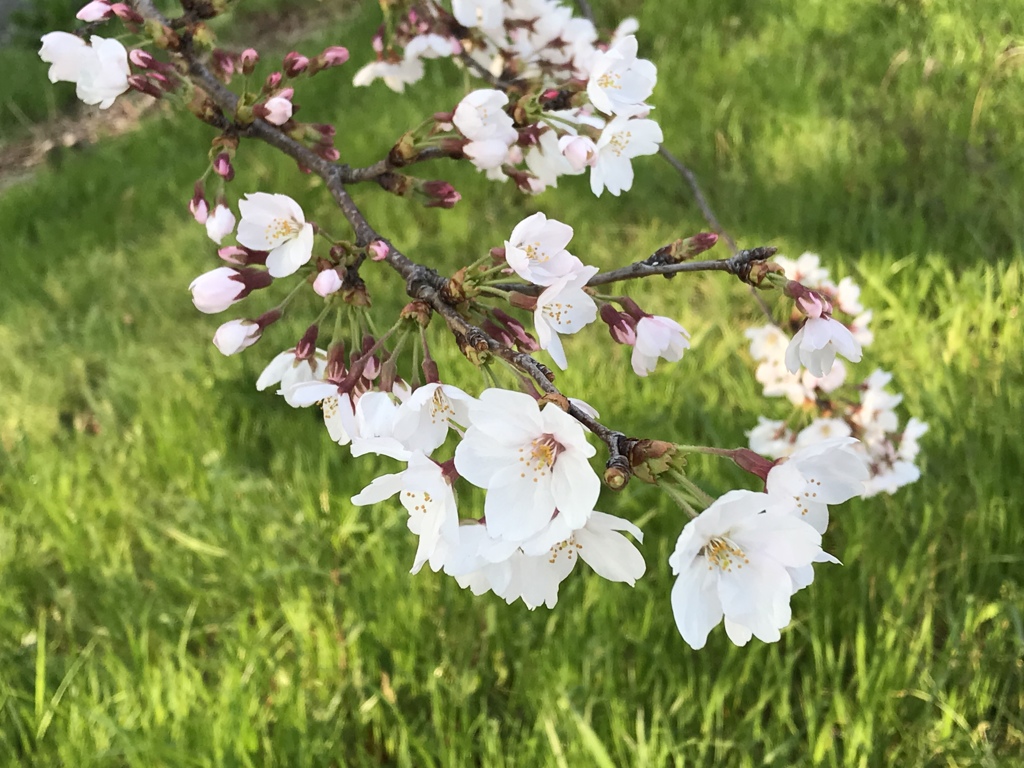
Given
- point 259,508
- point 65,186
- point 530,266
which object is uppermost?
point 530,266

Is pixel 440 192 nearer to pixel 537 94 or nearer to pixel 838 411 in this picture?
pixel 537 94

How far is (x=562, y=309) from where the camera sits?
0.81m

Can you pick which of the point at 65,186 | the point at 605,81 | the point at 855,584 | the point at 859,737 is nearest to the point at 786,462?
the point at 605,81

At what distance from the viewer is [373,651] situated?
156 cm

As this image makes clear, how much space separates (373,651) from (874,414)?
126 cm

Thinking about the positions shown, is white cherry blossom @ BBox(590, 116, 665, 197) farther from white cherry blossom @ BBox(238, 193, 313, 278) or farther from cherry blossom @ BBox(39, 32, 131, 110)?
cherry blossom @ BBox(39, 32, 131, 110)

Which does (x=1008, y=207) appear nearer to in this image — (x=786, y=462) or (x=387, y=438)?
(x=786, y=462)

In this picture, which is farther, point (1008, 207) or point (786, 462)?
point (1008, 207)

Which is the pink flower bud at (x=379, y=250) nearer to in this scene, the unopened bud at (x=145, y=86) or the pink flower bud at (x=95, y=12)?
the unopened bud at (x=145, y=86)

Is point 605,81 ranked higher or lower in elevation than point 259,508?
higher

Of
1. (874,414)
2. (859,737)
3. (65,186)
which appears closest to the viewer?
(859,737)

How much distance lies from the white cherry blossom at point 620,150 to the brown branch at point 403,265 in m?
0.31

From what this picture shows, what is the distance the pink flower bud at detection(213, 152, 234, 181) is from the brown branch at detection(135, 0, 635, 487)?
Answer: 43 millimetres

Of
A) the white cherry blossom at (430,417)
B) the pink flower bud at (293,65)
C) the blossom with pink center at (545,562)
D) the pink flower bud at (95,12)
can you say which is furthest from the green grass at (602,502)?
the pink flower bud at (95,12)
